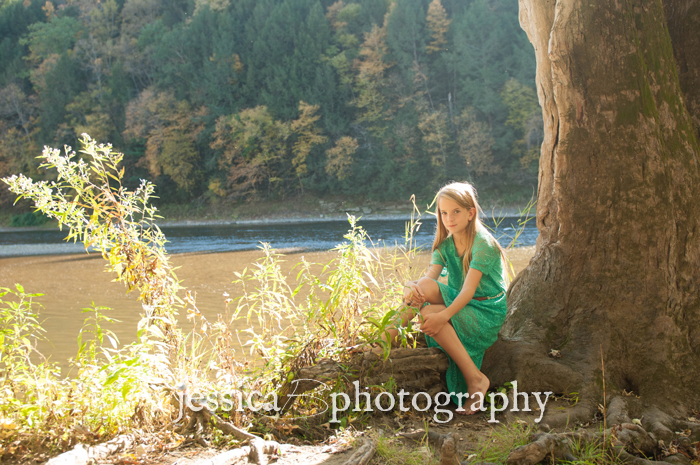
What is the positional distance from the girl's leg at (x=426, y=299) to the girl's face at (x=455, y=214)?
13.3 inches

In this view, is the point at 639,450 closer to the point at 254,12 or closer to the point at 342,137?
the point at 342,137

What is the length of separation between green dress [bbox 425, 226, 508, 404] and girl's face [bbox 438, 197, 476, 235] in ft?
0.31

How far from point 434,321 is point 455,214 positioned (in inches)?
24.2

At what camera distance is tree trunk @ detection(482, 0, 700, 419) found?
2.63m

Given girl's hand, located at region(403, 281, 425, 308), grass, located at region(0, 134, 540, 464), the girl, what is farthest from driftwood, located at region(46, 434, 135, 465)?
girl's hand, located at region(403, 281, 425, 308)

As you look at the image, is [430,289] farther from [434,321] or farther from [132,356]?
[132,356]

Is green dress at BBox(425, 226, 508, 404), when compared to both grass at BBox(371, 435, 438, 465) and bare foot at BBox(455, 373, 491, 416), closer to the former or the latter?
bare foot at BBox(455, 373, 491, 416)

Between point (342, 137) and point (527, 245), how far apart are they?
2283 cm


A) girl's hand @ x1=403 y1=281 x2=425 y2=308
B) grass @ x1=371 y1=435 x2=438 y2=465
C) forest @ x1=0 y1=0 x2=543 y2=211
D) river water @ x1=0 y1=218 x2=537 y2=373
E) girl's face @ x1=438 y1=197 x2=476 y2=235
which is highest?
forest @ x1=0 y1=0 x2=543 y2=211

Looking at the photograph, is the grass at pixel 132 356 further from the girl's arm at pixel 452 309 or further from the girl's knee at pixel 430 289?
the girl's knee at pixel 430 289

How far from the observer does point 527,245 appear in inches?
599

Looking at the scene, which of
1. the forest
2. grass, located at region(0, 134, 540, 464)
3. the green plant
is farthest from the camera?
the forest

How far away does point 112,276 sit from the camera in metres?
12.4

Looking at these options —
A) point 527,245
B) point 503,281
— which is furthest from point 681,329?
point 527,245
